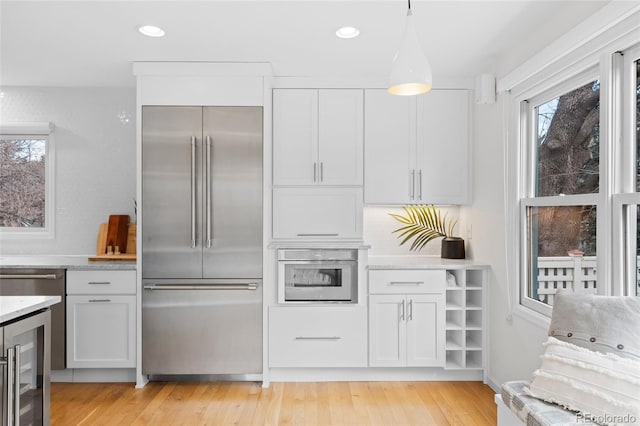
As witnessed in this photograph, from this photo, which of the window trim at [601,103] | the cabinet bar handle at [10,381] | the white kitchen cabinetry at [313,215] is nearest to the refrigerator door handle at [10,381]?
the cabinet bar handle at [10,381]

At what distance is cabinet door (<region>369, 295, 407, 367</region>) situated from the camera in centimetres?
338

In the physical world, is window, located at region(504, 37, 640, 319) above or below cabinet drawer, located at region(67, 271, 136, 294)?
above

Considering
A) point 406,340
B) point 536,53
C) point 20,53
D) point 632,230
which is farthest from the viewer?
point 406,340

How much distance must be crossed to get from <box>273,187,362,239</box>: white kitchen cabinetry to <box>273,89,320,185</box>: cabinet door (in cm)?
11

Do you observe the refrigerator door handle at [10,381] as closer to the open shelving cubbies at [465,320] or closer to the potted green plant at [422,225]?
the open shelving cubbies at [465,320]

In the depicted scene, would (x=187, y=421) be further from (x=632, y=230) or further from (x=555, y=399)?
(x=632, y=230)

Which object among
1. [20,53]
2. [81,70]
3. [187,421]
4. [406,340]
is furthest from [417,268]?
[20,53]

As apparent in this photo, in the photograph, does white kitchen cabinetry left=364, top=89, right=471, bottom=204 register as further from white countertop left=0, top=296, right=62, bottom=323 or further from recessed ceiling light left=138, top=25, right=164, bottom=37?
white countertop left=0, top=296, right=62, bottom=323

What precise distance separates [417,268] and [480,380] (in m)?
1.04

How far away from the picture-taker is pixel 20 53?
3.12m

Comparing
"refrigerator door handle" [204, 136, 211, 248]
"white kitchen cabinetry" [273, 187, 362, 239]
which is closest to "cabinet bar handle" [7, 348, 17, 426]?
"refrigerator door handle" [204, 136, 211, 248]

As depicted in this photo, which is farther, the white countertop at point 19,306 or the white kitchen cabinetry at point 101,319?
the white kitchen cabinetry at point 101,319

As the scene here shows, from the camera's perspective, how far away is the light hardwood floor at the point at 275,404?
278 centimetres

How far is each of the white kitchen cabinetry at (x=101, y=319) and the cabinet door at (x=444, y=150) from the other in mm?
2503
